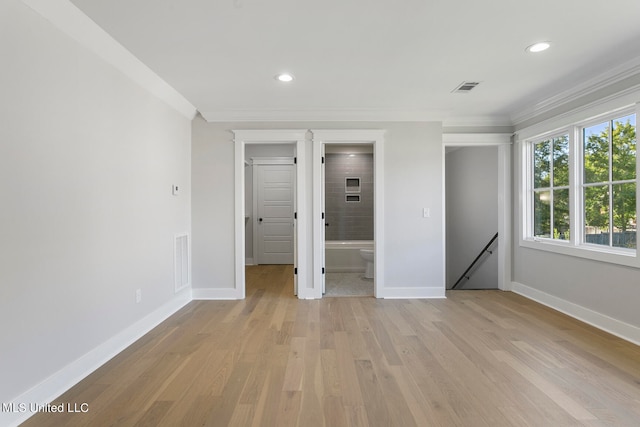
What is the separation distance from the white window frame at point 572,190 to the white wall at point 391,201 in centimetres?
109

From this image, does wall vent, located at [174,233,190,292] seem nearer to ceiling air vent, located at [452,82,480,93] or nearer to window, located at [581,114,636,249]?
ceiling air vent, located at [452,82,480,93]

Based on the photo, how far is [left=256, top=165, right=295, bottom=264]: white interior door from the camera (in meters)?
6.65

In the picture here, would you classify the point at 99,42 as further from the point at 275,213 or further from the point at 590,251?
the point at 275,213

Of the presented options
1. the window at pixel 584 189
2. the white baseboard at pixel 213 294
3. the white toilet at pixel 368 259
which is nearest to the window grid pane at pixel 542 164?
the window at pixel 584 189

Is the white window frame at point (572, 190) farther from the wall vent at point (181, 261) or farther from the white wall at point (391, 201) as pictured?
the wall vent at point (181, 261)

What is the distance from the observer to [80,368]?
2.14 meters

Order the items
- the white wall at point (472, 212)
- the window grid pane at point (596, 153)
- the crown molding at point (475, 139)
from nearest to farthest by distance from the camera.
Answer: the window grid pane at point (596, 153) → the crown molding at point (475, 139) → the white wall at point (472, 212)

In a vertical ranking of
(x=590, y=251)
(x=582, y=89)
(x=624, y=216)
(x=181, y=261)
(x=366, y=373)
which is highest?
(x=582, y=89)

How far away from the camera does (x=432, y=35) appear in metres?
2.26

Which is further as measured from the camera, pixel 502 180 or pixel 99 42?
pixel 502 180

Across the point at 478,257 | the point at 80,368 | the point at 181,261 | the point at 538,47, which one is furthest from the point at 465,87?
the point at 80,368

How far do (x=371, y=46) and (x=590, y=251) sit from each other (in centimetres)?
281

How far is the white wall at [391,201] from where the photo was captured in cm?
404

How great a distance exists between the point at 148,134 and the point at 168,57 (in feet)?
2.62
